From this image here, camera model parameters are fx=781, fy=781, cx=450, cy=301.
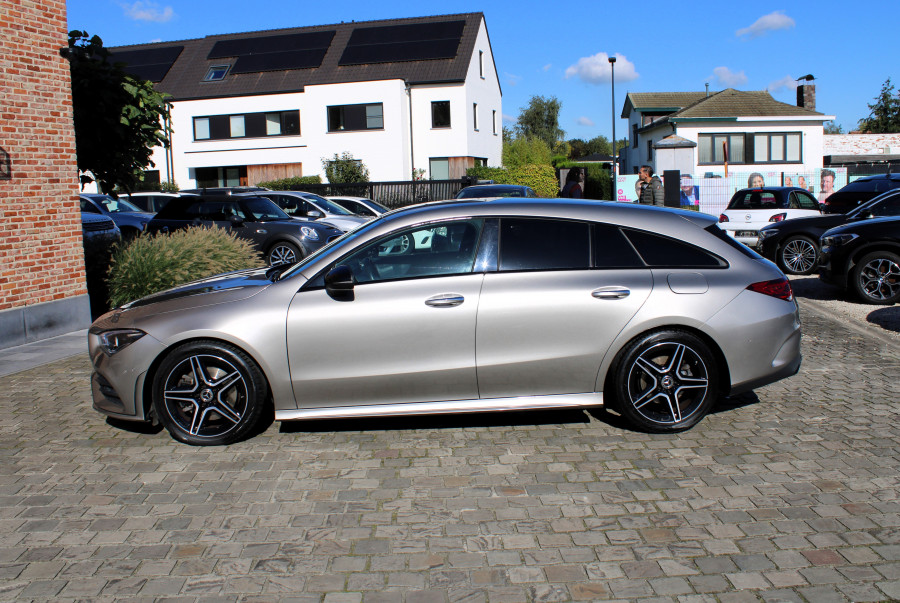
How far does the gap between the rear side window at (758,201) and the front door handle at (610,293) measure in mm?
13745

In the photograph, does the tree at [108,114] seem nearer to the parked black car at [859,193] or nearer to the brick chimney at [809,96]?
the parked black car at [859,193]

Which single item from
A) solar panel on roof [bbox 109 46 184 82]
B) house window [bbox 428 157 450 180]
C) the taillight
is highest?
solar panel on roof [bbox 109 46 184 82]

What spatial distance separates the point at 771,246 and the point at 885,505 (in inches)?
429

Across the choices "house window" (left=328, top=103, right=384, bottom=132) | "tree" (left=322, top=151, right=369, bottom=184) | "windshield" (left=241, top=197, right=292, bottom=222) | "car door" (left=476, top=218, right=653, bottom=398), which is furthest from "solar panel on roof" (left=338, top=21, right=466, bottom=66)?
"car door" (left=476, top=218, right=653, bottom=398)

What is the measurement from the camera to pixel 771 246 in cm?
1423

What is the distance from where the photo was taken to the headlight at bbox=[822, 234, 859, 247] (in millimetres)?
10719

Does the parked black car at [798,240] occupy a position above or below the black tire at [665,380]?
above

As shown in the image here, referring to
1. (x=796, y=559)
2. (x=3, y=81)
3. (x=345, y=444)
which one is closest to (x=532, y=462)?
(x=345, y=444)

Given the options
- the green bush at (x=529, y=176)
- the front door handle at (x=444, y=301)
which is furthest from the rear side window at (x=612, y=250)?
the green bush at (x=529, y=176)

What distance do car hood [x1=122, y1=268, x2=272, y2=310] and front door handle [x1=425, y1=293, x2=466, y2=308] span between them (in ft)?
3.82

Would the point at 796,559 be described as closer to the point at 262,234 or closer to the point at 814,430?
the point at 814,430

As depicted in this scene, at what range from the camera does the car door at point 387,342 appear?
5.11 m

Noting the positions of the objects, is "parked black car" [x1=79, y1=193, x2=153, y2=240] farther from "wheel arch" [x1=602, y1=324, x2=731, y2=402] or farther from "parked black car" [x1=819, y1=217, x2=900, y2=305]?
"wheel arch" [x1=602, y1=324, x2=731, y2=402]

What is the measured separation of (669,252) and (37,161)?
293 inches
